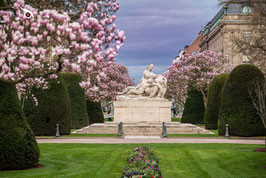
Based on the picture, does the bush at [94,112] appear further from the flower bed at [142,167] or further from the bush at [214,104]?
the flower bed at [142,167]

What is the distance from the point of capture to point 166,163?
42.2ft

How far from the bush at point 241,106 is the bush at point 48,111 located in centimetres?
1049

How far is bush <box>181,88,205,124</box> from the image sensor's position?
38094 millimetres

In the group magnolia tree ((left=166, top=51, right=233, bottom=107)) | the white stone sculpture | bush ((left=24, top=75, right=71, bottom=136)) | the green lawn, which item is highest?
magnolia tree ((left=166, top=51, right=233, bottom=107))

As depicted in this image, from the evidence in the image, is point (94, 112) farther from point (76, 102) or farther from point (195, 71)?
point (195, 71)

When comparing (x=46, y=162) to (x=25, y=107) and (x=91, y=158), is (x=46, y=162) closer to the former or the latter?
Result: (x=91, y=158)

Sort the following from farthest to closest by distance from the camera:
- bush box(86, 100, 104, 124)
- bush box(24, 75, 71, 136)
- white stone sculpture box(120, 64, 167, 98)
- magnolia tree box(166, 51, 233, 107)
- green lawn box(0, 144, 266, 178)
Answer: magnolia tree box(166, 51, 233, 107)
bush box(86, 100, 104, 124)
white stone sculpture box(120, 64, 167, 98)
bush box(24, 75, 71, 136)
green lawn box(0, 144, 266, 178)

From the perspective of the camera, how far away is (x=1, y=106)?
10.8m

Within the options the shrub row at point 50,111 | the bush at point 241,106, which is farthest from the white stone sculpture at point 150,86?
the shrub row at point 50,111

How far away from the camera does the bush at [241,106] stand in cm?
2267

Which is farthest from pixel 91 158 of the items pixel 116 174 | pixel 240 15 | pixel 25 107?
pixel 240 15

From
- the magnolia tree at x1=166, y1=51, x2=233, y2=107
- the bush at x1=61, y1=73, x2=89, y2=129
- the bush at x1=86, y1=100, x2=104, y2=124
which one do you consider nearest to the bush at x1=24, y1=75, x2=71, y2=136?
the bush at x1=61, y1=73, x2=89, y2=129

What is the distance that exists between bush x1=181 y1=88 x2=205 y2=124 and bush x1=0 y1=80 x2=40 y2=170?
1119 inches

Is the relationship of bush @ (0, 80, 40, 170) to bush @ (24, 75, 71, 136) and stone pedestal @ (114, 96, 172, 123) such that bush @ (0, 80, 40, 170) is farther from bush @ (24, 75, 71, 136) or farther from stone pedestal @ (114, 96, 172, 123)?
stone pedestal @ (114, 96, 172, 123)
